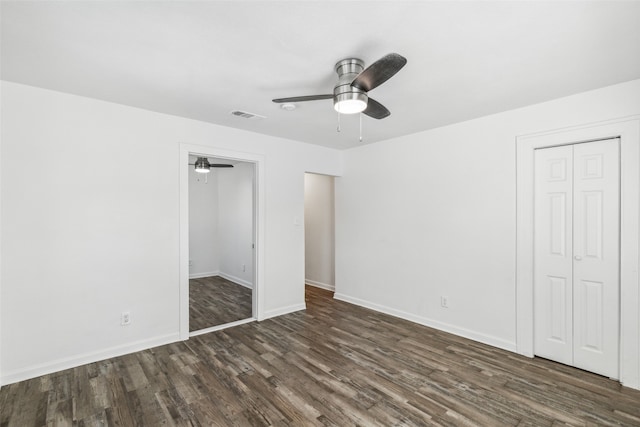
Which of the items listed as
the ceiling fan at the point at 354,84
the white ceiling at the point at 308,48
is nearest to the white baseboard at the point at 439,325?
the white ceiling at the point at 308,48

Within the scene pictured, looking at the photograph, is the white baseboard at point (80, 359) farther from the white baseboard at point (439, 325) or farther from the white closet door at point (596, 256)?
the white closet door at point (596, 256)

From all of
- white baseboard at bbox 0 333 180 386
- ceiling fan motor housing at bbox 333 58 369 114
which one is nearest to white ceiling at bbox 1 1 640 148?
ceiling fan motor housing at bbox 333 58 369 114

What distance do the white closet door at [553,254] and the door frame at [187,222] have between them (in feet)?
10.4

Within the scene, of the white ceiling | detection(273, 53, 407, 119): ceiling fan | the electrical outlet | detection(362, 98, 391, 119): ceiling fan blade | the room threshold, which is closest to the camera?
the white ceiling

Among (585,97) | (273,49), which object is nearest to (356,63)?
Result: (273,49)

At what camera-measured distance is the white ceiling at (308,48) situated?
5.22 feet

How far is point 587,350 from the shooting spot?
2693 millimetres

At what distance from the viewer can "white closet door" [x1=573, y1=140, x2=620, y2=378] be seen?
8.45 feet

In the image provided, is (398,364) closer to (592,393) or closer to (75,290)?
(592,393)

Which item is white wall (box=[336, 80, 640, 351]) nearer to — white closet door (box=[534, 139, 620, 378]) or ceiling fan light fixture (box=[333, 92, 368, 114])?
white closet door (box=[534, 139, 620, 378])

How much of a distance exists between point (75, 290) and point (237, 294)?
2728 millimetres

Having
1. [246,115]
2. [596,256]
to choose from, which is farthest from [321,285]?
[596,256]

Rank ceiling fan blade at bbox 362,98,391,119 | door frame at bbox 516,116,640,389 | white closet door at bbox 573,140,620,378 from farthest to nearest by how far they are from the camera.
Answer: white closet door at bbox 573,140,620,378
door frame at bbox 516,116,640,389
ceiling fan blade at bbox 362,98,391,119

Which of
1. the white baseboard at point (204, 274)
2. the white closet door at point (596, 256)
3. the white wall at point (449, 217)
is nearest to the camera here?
the white closet door at point (596, 256)
